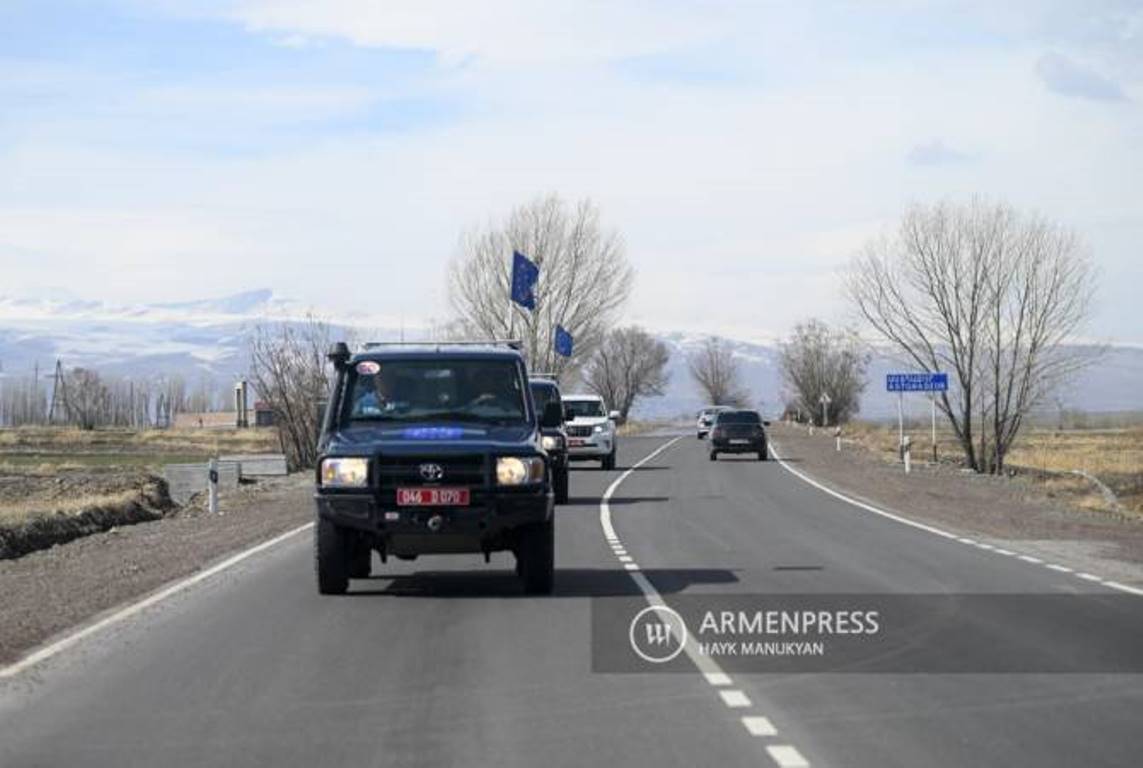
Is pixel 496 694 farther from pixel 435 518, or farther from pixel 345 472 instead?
pixel 345 472

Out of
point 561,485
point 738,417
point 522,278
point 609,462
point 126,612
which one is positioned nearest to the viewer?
point 126,612

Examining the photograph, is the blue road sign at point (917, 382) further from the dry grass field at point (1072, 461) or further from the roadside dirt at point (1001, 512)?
the dry grass field at point (1072, 461)

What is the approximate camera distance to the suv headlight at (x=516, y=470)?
14.1m

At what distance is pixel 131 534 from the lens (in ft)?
85.8

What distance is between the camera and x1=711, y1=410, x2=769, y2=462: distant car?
54406mm

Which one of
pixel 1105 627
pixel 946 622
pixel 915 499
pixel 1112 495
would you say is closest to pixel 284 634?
pixel 946 622

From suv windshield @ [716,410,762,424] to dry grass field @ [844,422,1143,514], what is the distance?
6280 mm

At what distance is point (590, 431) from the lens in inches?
1730

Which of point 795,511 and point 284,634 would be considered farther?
point 795,511

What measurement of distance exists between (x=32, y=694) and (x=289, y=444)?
48.4 m

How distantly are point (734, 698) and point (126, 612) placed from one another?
6.74 metres

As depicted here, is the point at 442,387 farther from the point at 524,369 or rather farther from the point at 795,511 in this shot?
the point at 795,511

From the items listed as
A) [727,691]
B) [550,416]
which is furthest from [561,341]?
[727,691]

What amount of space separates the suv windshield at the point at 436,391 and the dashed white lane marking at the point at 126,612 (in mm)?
2611
